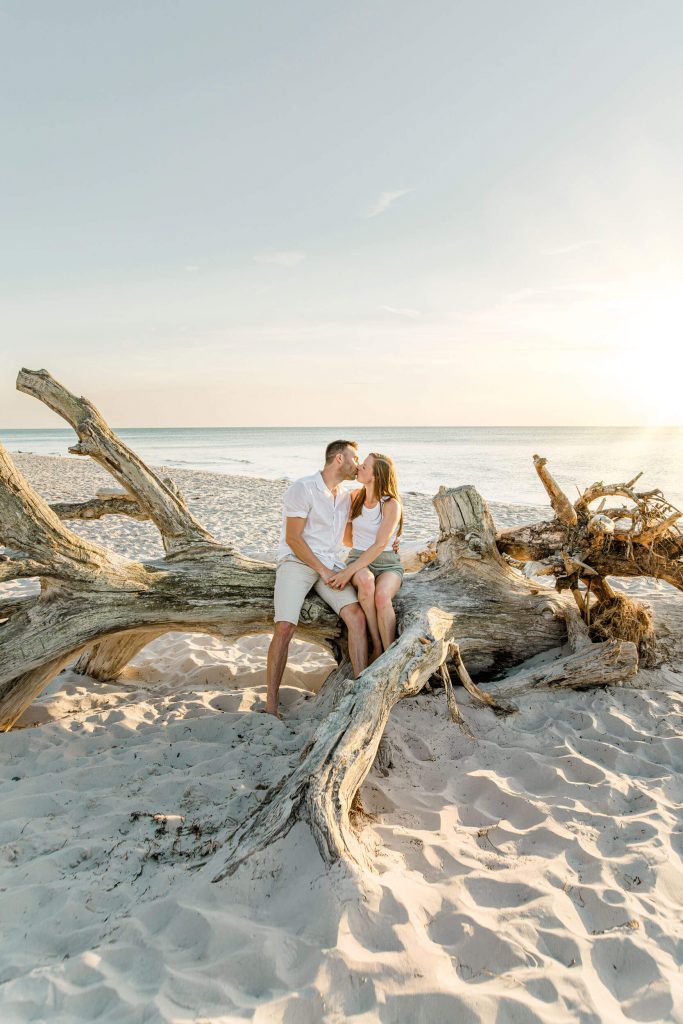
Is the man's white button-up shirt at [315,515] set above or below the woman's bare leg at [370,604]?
above

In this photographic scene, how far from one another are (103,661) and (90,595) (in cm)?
119

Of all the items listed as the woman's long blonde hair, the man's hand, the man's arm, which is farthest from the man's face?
the man's hand

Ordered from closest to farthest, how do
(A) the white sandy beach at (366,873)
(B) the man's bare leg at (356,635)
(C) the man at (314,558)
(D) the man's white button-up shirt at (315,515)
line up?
(A) the white sandy beach at (366,873) → (B) the man's bare leg at (356,635) → (C) the man at (314,558) → (D) the man's white button-up shirt at (315,515)

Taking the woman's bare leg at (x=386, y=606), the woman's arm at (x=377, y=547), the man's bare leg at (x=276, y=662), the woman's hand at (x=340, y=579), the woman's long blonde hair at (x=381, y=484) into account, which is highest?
the woman's long blonde hair at (x=381, y=484)

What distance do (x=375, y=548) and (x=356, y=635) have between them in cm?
63

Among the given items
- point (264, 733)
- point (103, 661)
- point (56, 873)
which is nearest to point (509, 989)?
point (56, 873)

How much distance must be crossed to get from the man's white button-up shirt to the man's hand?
0.19 meters

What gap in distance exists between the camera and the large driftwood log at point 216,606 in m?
3.65

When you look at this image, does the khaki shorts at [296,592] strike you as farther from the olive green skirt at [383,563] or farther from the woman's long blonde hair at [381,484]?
the woman's long blonde hair at [381,484]

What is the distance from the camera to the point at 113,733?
4059 mm

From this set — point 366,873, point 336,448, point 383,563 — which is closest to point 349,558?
point 383,563

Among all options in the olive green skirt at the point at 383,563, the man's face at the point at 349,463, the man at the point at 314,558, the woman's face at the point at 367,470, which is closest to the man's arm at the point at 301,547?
the man at the point at 314,558

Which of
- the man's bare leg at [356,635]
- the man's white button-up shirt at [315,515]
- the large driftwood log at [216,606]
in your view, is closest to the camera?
the large driftwood log at [216,606]

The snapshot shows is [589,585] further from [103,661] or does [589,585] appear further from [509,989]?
[103,661]
